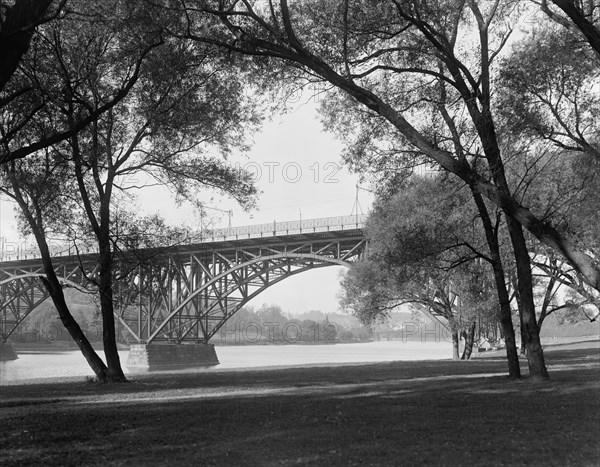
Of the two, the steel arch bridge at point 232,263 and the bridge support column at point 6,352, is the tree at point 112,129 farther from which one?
the bridge support column at point 6,352

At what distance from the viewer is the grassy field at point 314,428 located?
24.3ft

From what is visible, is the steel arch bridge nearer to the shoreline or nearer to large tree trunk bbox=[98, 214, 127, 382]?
the shoreline

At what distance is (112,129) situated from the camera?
66.5ft

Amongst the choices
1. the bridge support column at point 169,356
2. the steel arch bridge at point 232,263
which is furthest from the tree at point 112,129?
the bridge support column at point 169,356

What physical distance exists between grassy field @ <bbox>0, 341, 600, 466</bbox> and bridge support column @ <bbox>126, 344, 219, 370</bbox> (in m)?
42.1

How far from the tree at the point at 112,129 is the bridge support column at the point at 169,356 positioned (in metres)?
35.8

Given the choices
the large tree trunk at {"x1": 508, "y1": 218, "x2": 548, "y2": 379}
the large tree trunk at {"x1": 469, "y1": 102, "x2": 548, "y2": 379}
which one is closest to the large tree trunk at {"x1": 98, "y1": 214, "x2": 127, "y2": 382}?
the large tree trunk at {"x1": 469, "y1": 102, "x2": 548, "y2": 379}

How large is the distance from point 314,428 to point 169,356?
49564 mm

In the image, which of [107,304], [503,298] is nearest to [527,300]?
[503,298]

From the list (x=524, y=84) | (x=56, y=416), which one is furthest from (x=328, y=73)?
(x=56, y=416)

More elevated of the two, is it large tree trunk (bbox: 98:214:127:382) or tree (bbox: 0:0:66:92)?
tree (bbox: 0:0:66:92)

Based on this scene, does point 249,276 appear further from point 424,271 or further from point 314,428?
point 314,428

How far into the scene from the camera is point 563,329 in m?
138

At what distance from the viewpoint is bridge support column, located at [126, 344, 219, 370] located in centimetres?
5622
